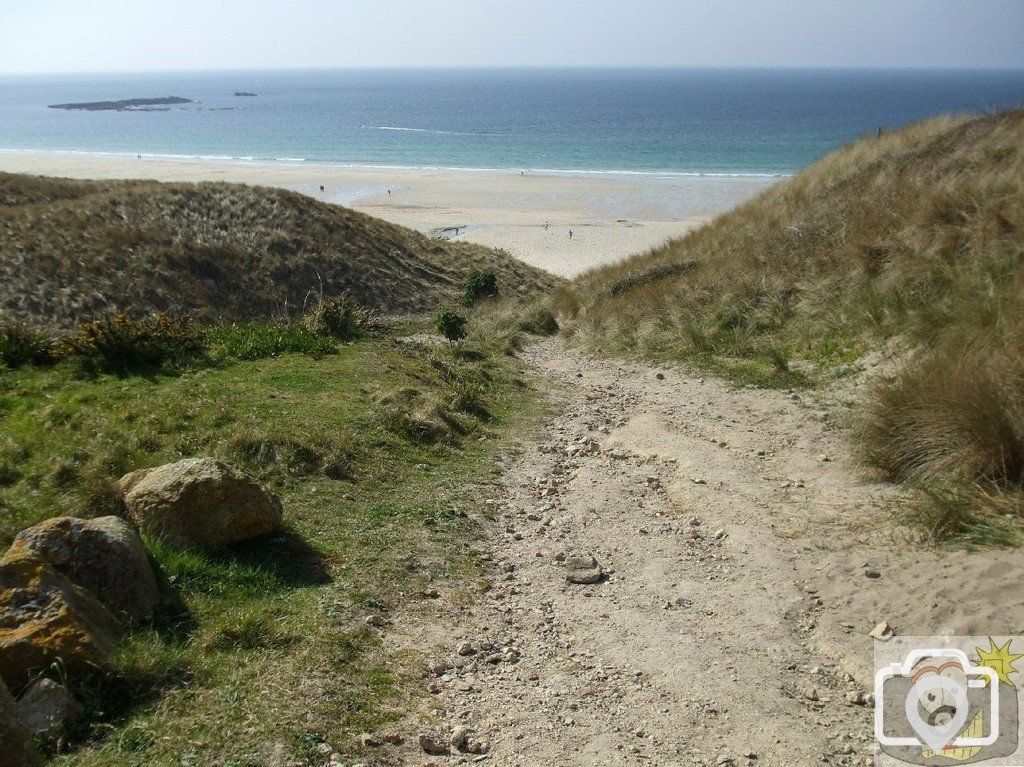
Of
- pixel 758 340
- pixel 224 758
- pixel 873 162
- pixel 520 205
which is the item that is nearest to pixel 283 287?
pixel 758 340

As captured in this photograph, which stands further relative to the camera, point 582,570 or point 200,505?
point 582,570

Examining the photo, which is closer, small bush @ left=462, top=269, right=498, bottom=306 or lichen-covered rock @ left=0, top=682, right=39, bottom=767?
lichen-covered rock @ left=0, top=682, right=39, bottom=767

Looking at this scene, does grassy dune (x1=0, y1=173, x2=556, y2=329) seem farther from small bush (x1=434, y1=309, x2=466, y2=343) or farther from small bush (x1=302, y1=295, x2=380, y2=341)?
small bush (x1=434, y1=309, x2=466, y2=343)

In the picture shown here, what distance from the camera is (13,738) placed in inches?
127

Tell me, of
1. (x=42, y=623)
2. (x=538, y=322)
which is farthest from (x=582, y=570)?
(x=538, y=322)

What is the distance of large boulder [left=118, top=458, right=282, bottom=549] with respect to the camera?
5.80m

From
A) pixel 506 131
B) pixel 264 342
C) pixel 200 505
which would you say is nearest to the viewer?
pixel 200 505

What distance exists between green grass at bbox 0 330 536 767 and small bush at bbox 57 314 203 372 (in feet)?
1.05

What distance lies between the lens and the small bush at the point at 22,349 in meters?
10.2

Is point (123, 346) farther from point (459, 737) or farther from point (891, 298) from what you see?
point (891, 298)

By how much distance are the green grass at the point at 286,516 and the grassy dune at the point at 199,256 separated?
467 cm

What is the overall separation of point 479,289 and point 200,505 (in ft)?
50.0

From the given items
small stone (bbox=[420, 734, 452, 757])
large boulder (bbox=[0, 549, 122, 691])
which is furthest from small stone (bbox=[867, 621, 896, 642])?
large boulder (bbox=[0, 549, 122, 691])

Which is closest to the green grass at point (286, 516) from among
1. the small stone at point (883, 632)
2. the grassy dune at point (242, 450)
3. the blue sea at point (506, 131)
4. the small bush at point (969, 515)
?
the grassy dune at point (242, 450)
